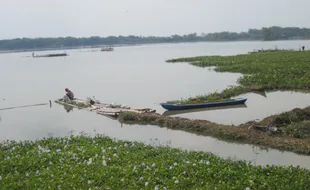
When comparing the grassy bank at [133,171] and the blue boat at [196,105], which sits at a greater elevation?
the blue boat at [196,105]

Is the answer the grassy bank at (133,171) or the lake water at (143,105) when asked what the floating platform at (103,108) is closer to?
the lake water at (143,105)

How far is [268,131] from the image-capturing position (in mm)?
11766

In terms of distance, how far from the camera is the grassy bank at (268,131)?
1042 centimetres

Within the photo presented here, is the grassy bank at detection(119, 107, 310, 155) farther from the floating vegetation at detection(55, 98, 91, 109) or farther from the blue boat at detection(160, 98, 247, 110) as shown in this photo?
the floating vegetation at detection(55, 98, 91, 109)

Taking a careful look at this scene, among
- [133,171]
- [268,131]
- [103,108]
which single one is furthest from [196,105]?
[133,171]

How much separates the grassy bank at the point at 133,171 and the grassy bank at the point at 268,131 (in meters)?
2.59

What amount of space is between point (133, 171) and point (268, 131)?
236 inches

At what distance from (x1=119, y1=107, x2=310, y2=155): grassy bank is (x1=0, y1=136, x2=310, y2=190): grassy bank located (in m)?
2.59

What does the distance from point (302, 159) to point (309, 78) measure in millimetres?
14615

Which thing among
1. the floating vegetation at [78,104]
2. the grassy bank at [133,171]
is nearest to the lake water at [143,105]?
the floating vegetation at [78,104]

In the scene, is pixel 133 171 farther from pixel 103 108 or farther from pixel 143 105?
pixel 143 105

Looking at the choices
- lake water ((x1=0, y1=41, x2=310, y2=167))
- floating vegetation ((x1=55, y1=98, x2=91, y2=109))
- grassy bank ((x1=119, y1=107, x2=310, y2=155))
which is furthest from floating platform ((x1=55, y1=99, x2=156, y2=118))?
grassy bank ((x1=119, y1=107, x2=310, y2=155))

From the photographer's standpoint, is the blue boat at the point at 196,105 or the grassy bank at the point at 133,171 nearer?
the grassy bank at the point at 133,171

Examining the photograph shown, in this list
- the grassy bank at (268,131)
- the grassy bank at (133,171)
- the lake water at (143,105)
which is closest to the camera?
the grassy bank at (133,171)
